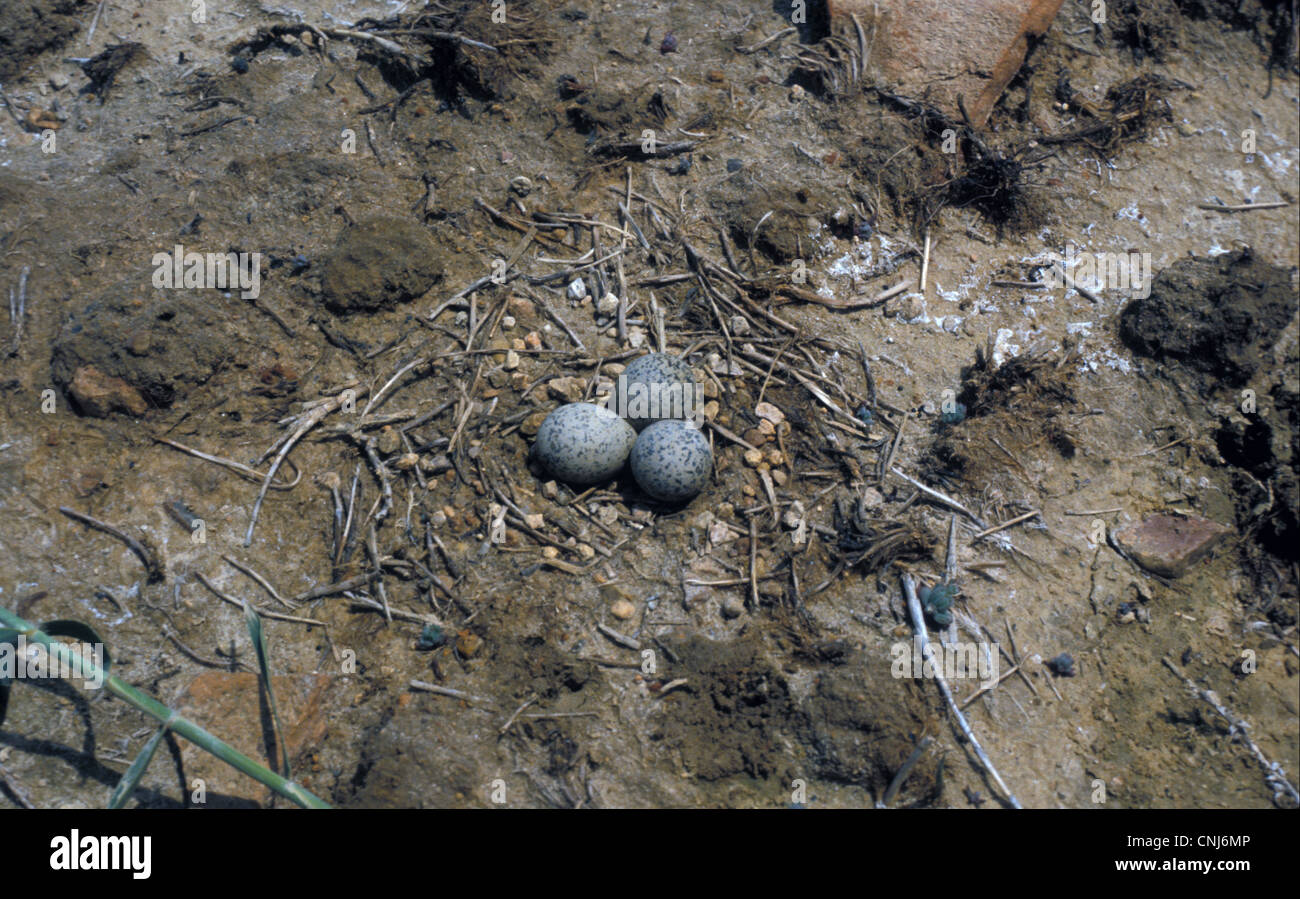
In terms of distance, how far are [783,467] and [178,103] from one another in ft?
14.7

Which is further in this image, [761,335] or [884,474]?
[761,335]

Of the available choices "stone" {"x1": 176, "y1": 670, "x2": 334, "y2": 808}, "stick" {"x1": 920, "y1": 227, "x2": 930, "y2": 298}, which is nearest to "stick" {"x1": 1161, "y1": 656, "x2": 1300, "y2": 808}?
"stick" {"x1": 920, "y1": 227, "x2": 930, "y2": 298}

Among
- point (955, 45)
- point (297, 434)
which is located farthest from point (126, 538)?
point (955, 45)

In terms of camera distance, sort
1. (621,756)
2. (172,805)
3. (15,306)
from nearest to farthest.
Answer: (172,805) → (621,756) → (15,306)

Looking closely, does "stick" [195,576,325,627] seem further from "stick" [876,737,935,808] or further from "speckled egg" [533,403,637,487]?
"stick" [876,737,935,808]

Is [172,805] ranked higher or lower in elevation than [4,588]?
lower

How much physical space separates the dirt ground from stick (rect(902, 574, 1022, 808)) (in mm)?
61

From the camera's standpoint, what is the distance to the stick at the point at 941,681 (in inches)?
133

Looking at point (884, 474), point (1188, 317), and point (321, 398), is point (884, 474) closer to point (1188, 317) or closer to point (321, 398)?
point (1188, 317)

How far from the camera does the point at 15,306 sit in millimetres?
4062

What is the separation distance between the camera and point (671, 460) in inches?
146

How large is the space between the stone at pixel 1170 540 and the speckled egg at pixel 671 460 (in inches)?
85.9

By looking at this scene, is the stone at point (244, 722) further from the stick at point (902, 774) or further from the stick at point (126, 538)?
the stick at point (902, 774)

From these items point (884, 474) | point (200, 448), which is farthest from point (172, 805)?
point (884, 474)
